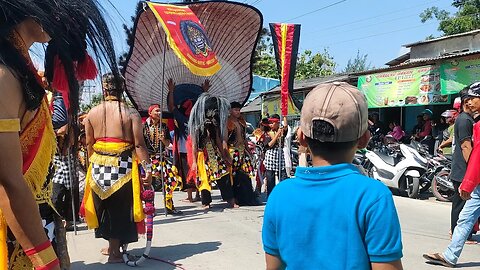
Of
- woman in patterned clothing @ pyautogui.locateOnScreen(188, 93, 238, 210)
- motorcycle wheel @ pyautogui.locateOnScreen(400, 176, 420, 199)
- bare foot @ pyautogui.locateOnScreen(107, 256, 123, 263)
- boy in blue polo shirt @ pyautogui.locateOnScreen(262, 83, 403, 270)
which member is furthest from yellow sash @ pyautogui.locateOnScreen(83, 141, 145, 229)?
motorcycle wheel @ pyautogui.locateOnScreen(400, 176, 420, 199)

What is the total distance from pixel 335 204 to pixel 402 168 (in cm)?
787

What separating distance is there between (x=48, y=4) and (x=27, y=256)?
3.02ft

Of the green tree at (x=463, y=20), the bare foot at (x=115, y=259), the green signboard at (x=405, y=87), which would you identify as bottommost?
the bare foot at (x=115, y=259)

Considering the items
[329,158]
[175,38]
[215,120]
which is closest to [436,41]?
[215,120]

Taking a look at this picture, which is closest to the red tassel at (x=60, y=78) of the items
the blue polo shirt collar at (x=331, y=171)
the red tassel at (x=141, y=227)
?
the blue polo shirt collar at (x=331, y=171)

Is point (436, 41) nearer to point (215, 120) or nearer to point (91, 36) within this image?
point (215, 120)

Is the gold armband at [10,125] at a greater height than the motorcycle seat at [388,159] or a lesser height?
greater

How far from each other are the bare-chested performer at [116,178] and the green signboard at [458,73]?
23.9 ft

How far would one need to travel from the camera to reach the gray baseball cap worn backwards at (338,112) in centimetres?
159

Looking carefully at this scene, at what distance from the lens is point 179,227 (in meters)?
6.28

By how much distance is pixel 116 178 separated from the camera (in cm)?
453

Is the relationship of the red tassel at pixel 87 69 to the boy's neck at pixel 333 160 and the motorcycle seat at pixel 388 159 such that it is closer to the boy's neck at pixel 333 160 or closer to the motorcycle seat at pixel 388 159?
the boy's neck at pixel 333 160

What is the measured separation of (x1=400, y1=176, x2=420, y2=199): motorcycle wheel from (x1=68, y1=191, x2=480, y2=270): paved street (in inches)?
43.6

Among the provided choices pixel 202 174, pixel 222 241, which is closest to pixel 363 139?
pixel 222 241
